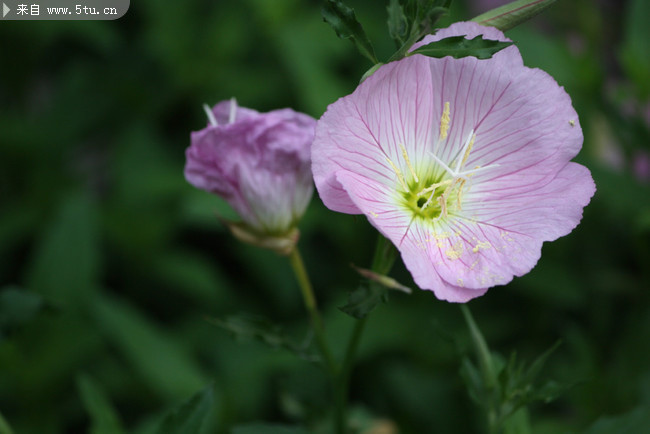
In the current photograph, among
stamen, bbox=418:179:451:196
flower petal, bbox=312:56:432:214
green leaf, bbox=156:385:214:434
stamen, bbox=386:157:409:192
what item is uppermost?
flower petal, bbox=312:56:432:214

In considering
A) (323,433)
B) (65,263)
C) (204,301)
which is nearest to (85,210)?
(65,263)

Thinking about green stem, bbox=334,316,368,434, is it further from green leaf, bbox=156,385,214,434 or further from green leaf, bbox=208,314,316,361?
green leaf, bbox=156,385,214,434

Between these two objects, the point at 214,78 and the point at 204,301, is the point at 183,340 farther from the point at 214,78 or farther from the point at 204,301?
the point at 214,78

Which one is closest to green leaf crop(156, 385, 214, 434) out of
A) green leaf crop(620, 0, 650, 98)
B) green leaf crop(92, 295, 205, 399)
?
green leaf crop(92, 295, 205, 399)

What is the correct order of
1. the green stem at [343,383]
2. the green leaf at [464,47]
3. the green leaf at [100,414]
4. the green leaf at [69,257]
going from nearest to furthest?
the green leaf at [464,47] → the green stem at [343,383] → the green leaf at [100,414] → the green leaf at [69,257]

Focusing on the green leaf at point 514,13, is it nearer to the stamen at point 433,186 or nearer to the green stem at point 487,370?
the stamen at point 433,186

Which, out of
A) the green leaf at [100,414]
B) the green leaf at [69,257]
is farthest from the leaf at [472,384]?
the green leaf at [69,257]
